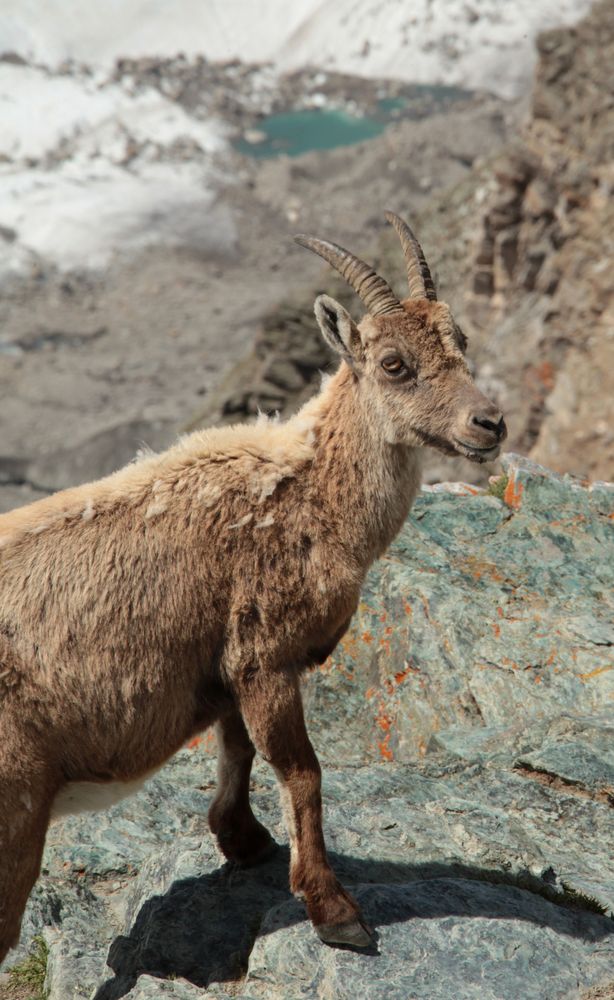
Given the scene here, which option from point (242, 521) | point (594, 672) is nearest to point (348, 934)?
point (242, 521)

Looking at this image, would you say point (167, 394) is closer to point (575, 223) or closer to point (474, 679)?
point (575, 223)

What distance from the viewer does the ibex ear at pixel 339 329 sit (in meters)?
7.96

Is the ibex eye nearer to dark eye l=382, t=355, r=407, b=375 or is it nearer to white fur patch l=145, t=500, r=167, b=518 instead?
dark eye l=382, t=355, r=407, b=375

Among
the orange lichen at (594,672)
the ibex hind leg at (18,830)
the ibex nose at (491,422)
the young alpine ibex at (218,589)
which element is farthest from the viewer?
the orange lichen at (594,672)

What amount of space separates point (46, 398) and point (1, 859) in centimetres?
6471

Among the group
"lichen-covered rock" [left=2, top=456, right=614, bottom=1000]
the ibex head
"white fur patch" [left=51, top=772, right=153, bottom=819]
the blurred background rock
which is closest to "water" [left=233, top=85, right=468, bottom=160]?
the blurred background rock

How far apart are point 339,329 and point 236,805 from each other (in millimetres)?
3676

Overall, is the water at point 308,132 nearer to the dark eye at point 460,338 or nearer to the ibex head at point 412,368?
the dark eye at point 460,338

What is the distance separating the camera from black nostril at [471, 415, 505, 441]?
7770 millimetres

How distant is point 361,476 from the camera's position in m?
7.90

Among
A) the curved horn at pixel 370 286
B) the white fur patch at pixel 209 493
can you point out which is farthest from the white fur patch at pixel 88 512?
the curved horn at pixel 370 286

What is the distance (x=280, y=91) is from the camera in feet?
393

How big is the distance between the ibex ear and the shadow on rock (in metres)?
3.82

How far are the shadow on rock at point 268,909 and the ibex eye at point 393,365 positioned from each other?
368cm
